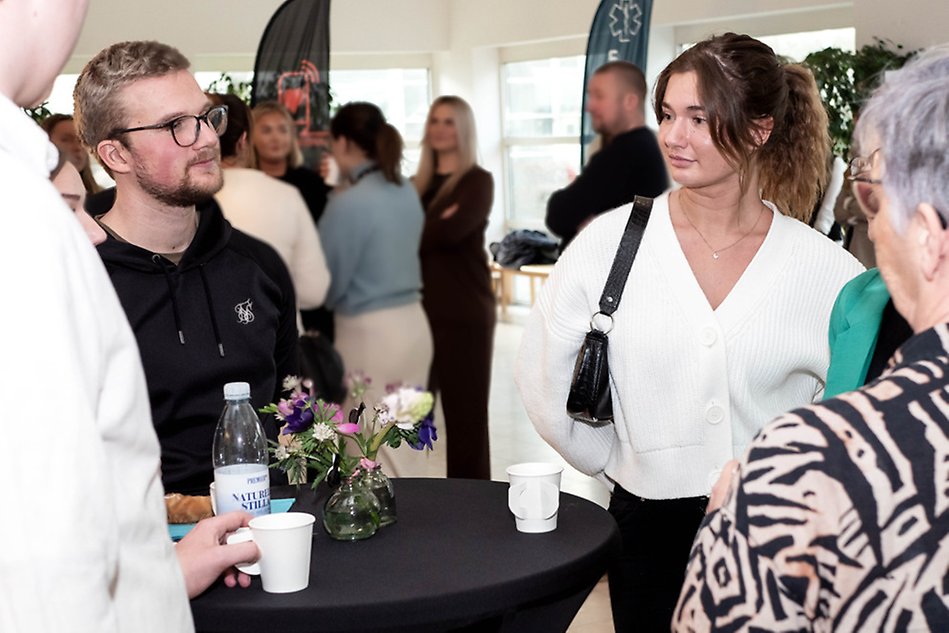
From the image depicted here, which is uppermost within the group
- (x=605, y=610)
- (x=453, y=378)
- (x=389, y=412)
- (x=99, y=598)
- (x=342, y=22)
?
(x=342, y=22)

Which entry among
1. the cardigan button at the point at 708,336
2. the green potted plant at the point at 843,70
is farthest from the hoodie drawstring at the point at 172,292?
the green potted plant at the point at 843,70

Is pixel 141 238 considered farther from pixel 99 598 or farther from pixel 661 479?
pixel 99 598

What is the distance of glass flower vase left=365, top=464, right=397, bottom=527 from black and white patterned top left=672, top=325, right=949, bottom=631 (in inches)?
43.3

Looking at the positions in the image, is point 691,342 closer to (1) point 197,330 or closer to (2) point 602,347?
(2) point 602,347

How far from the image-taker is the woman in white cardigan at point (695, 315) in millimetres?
2287

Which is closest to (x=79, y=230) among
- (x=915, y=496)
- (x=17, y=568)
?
(x=17, y=568)

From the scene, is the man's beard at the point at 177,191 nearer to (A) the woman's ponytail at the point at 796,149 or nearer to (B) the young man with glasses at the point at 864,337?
(A) the woman's ponytail at the point at 796,149

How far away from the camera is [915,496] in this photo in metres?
1.13

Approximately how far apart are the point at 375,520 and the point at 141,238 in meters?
0.84

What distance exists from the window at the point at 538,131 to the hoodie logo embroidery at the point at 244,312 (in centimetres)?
878

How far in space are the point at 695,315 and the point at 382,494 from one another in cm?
68


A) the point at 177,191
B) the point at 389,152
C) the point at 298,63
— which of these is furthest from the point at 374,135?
the point at 177,191

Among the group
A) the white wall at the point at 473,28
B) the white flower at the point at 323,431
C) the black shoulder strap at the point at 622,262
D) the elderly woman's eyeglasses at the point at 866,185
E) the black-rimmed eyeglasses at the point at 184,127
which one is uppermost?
the white wall at the point at 473,28

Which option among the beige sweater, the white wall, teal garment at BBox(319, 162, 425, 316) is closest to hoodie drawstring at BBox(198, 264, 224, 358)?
the beige sweater
